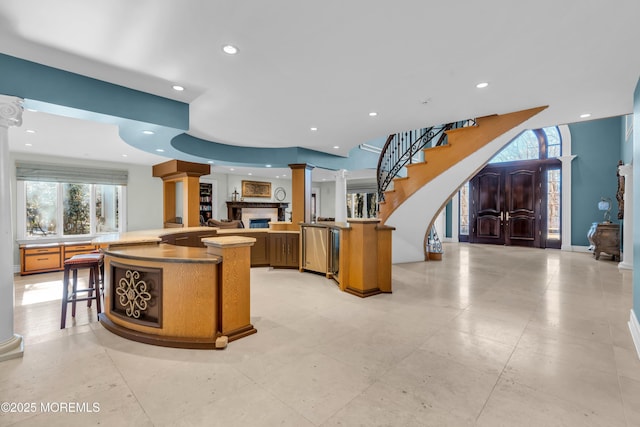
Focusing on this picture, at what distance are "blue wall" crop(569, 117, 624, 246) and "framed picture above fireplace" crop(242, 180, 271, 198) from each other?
989 centimetres

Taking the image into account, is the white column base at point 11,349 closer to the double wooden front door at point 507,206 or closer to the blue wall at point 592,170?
the double wooden front door at point 507,206

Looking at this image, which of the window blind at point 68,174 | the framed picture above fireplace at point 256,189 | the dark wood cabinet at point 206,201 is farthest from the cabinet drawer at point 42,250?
the framed picture above fireplace at point 256,189

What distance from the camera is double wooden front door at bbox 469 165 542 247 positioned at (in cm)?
898

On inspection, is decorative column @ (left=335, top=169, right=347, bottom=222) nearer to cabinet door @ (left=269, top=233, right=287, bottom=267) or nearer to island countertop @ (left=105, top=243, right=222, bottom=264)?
cabinet door @ (left=269, top=233, right=287, bottom=267)

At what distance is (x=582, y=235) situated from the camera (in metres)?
8.15

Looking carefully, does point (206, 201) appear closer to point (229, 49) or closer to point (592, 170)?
point (229, 49)

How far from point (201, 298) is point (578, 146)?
10.4 meters

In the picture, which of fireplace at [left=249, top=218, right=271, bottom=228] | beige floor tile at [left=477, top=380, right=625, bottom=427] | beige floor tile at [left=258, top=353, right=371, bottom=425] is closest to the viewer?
beige floor tile at [left=477, top=380, right=625, bottom=427]

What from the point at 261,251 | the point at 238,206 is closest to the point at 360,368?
the point at 261,251

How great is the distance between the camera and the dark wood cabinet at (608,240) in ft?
21.7

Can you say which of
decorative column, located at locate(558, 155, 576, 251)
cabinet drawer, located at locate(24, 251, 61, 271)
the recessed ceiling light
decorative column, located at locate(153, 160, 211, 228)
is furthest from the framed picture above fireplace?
decorative column, located at locate(558, 155, 576, 251)

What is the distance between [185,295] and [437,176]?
170 inches

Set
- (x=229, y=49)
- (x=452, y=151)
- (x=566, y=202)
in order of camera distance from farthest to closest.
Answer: (x=566, y=202) < (x=452, y=151) < (x=229, y=49)

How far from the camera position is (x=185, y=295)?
2650mm
